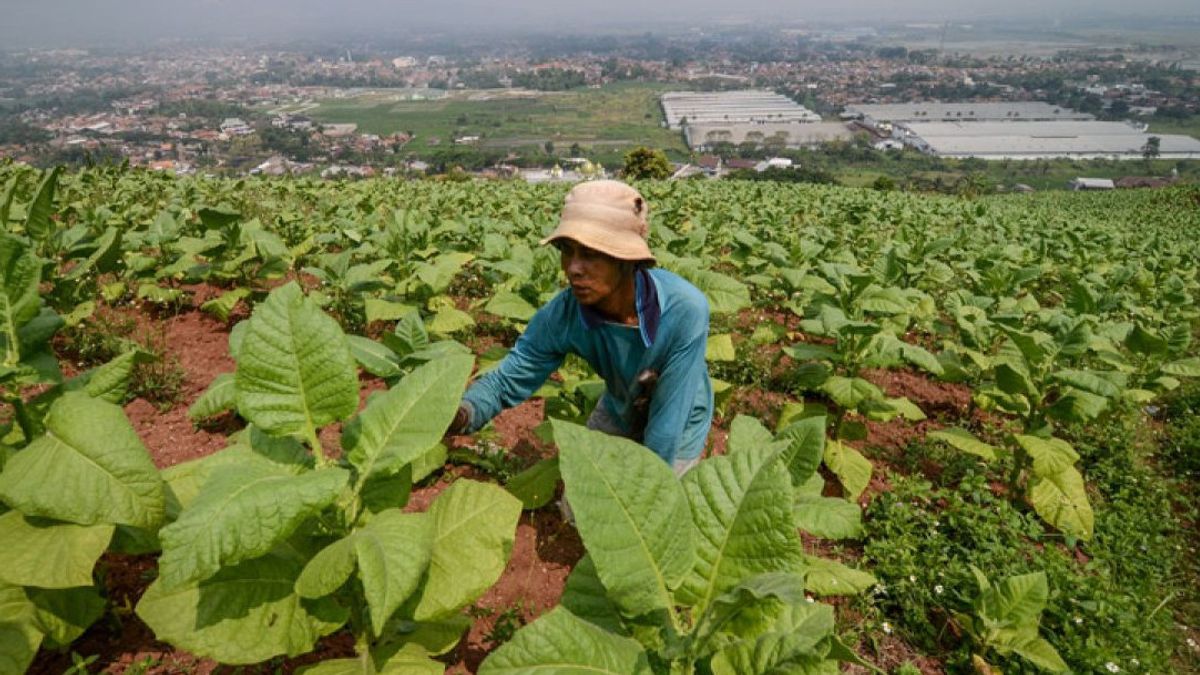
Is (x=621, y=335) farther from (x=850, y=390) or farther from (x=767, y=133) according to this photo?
(x=767, y=133)

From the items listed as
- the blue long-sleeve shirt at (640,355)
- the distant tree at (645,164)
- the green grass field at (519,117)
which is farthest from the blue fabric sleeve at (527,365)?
the green grass field at (519,117)

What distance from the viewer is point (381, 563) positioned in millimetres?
1372

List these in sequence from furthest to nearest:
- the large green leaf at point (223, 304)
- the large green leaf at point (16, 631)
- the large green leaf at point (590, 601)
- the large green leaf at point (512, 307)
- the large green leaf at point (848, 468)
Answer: the large green leaf at point (223, 304) → the large green leaf at point (512, 307) → the large green leaf at point (848, 468) → the large green leaf at point (16, 631) → the large green leaf at point (590, 601)

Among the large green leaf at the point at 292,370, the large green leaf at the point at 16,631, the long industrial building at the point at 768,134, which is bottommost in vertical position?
the large green leaf at the point at 16,631

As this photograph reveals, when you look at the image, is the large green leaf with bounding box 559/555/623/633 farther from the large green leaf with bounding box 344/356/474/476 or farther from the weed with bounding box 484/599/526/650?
the weed with bounding box 484/599/526/650

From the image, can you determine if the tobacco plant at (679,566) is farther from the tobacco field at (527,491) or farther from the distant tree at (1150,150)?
the distant tree at (1150,150)

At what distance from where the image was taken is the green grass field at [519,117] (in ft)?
296

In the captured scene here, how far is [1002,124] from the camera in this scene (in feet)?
350

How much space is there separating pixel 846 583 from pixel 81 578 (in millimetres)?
2464

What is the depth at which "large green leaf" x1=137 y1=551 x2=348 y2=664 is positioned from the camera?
1.62 metres

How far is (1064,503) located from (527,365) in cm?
327

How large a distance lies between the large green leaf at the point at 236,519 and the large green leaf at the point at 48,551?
0.70 metres

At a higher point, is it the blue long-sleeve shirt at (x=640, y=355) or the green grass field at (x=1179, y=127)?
the green grass field at (x=1179, y=127)

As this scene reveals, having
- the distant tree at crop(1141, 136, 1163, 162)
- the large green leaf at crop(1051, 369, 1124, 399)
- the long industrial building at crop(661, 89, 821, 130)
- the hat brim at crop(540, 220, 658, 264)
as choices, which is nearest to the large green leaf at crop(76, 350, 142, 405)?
the hat brim at crop(540, 220, 658, 264)
